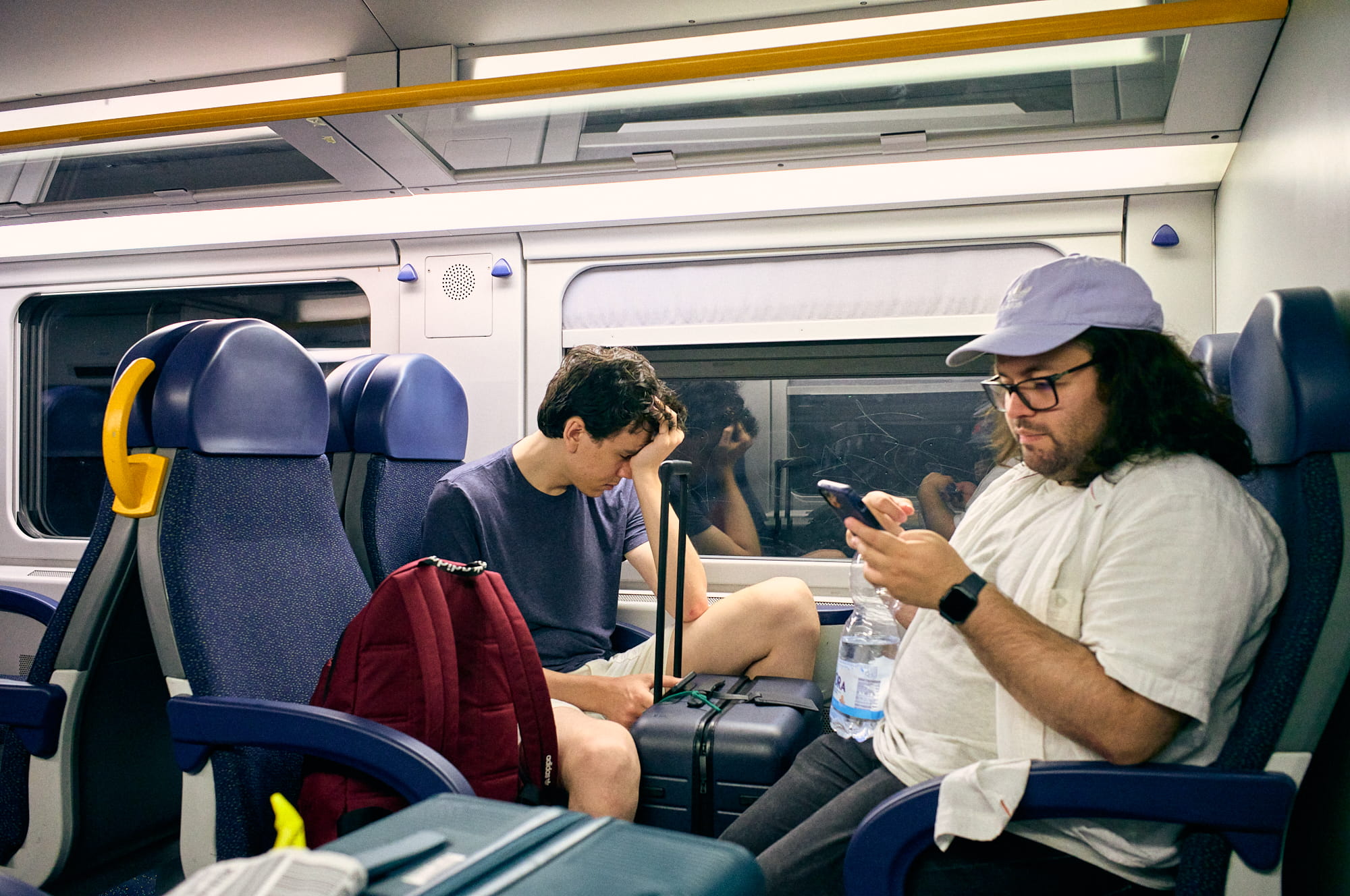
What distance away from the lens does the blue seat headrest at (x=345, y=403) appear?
271cm

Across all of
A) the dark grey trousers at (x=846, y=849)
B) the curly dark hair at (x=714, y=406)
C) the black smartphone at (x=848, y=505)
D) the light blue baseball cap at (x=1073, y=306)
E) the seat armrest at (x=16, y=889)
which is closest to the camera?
the seat armrest at (x=16, y=889)

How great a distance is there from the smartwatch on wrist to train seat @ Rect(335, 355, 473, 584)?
1849 mm

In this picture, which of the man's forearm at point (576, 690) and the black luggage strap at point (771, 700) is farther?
the man's forearm at point (576, 690)

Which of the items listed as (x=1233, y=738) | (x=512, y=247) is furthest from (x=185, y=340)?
(x=1233, y=738)

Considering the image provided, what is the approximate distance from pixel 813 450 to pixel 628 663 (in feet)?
3.56

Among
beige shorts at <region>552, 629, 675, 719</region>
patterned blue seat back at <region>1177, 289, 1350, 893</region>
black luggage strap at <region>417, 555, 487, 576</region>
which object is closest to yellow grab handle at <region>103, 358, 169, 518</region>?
black luggage strap at <region>417, 555, 487, 576</region>

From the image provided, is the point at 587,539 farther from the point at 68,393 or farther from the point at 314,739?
the point at 68,393

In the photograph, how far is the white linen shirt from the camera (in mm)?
1226

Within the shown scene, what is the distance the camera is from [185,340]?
71.9 inches

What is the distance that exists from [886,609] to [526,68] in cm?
202

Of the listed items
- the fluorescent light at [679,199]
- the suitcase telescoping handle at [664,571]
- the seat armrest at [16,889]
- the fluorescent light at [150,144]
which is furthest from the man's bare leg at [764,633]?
the fluorescent light at [150,144]

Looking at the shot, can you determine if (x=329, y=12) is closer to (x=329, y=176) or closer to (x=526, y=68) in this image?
(x=526, y=68)

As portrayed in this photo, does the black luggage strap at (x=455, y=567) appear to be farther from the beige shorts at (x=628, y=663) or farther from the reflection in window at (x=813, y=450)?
the reflection in window at (x=813, y=450)

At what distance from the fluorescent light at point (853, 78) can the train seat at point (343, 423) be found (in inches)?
38.4
